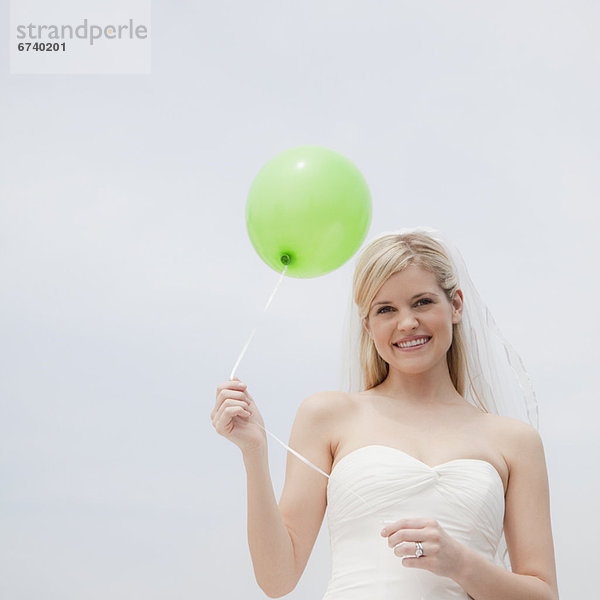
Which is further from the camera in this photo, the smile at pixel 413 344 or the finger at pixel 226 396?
the smile at pixel 413 344

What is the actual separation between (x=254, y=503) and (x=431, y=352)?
2.36ft

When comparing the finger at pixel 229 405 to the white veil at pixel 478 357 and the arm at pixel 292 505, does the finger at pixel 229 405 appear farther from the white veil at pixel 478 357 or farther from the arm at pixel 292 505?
the white veil at pixel 478 357

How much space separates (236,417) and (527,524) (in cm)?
95

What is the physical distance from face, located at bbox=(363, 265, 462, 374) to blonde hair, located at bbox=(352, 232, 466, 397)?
0.03m

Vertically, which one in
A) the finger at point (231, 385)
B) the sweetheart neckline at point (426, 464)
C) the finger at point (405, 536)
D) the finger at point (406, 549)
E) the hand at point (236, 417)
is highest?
the finger at point (231, 385)

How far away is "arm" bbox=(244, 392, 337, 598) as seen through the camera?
91.7 inches

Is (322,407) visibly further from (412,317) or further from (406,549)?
(406,549)

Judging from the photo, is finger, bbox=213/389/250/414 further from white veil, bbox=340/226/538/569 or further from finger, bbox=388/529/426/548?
white veil, bbox=340/226/538/569

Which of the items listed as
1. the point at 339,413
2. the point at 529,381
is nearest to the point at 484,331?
the point at 529,381

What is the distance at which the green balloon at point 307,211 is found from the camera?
270 centimetres

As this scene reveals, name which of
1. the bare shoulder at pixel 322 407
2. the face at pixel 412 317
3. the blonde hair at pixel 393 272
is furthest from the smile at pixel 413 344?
the bare shoulder at pixel 322 407

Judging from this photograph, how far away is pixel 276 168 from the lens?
9.14 feet

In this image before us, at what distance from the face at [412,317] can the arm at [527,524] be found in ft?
1.23

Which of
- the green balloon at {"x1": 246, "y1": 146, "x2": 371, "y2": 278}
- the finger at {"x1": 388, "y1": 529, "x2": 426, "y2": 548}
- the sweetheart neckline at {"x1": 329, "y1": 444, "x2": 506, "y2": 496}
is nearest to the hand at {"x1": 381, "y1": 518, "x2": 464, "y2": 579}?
the finger at {"x1": 388, "y1": 529, "x2": 426, "y2": 548}
